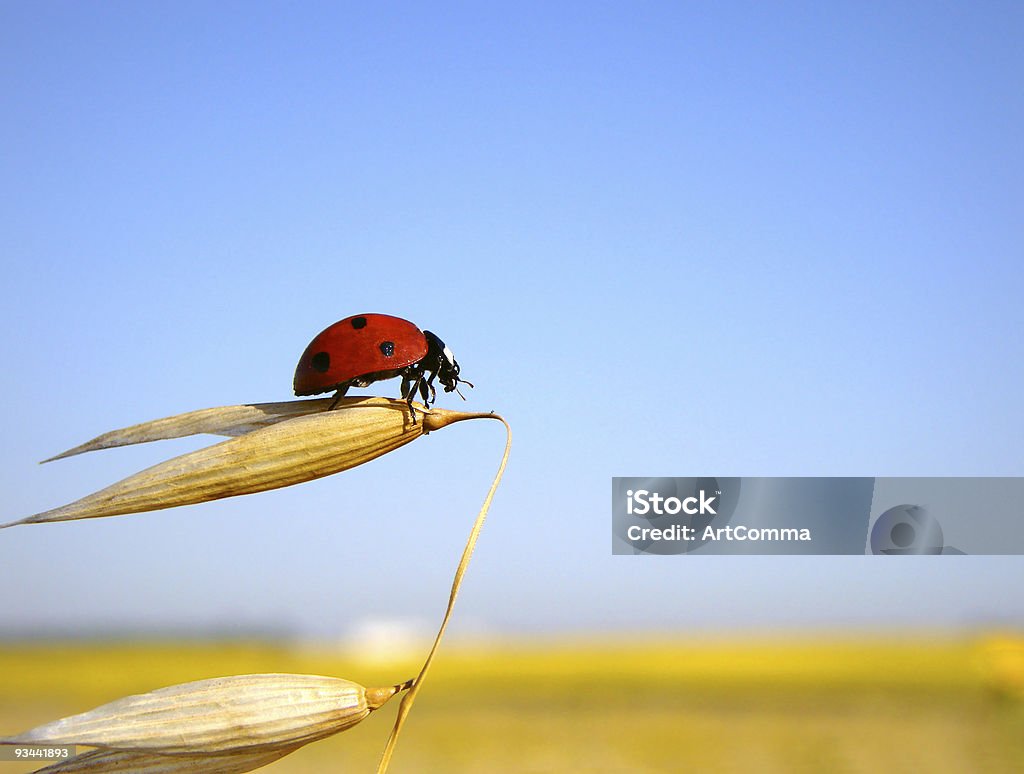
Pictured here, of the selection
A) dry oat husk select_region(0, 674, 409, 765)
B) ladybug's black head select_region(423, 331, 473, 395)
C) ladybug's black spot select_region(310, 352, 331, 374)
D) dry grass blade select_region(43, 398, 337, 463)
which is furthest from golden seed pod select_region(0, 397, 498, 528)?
ladybug's black head select_region(423, 331, 473, 395)

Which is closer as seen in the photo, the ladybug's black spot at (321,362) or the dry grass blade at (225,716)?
the dry grass blade at (225,716)

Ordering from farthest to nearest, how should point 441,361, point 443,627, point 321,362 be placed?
point 441,361 → point 321,362 → point 443,627

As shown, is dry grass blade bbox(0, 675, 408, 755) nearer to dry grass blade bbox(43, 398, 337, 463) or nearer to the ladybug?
dry grass blade bbox(43, 398, 337, 463)

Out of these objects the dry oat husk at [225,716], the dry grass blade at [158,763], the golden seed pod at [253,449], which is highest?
the golden seed pod at [253,449]

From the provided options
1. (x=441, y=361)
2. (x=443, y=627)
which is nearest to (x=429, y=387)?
(x=441, y=361)

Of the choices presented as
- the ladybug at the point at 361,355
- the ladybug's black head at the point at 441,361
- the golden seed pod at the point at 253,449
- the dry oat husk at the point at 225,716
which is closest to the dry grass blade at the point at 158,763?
the dry oat husk at the point at 225,716

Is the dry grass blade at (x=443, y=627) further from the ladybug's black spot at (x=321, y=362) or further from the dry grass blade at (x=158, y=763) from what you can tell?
the ladybug's black spot at (x=321, y=362)

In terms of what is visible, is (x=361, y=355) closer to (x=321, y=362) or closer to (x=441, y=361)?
(x=321, y=362)
